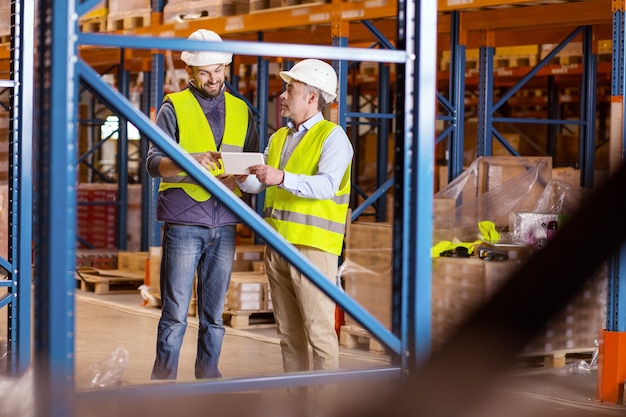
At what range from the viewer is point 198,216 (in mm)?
5250

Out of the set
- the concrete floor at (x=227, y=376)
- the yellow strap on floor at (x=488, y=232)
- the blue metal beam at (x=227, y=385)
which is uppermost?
the yellow strap on floor at (x=488, y=232)

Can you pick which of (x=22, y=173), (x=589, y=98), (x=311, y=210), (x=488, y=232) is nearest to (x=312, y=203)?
(x=311, y=210)

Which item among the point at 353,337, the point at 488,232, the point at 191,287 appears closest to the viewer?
the point at 191,287

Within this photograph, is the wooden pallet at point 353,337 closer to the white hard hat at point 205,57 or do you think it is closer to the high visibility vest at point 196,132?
the high visibility vest at point 196,132

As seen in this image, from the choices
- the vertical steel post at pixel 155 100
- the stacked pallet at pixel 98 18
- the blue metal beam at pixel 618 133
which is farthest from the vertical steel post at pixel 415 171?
the stacked pallet at pixel 98 18

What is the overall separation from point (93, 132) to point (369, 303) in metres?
13.6

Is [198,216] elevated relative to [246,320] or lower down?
elevated

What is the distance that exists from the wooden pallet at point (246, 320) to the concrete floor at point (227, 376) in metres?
0.12

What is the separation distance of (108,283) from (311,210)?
7.11 m

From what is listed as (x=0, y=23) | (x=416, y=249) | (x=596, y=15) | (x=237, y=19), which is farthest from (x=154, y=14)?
(x=416, y=249)

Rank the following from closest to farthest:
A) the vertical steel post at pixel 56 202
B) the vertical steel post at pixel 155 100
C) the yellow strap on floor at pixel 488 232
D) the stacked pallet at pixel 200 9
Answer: the vertical steel post at pixel 56 202, the yellow strap on floor at pixel 488 232, the stacked pallet at pixel 200 9, the vertical steel post at pixel 155 100

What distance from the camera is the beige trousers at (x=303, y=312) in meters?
5.14

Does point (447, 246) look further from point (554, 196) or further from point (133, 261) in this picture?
point (133, 261)

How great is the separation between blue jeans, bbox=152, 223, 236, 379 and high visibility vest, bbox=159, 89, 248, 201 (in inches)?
8.2
